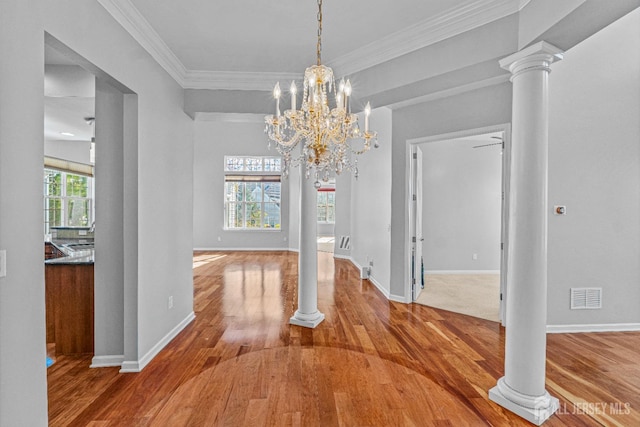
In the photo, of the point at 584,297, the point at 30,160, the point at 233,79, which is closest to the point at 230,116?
the point at 233,79

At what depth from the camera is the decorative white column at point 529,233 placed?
2.18m

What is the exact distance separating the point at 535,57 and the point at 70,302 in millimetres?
4350

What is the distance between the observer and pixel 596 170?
3.65 metres

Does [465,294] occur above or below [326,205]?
below

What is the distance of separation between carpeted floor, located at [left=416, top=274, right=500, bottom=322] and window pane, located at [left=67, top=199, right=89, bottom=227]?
8805mm

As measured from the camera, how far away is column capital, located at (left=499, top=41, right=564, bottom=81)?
209 cm

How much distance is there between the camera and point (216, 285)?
5773 millimetres

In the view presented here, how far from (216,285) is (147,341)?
113 inches

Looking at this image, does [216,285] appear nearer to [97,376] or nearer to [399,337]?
[97,376]

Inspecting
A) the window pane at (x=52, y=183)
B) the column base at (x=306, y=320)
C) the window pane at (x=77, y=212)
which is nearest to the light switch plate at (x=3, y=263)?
the column base at (x=306, y=320)

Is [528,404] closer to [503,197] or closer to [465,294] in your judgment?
[503,197]

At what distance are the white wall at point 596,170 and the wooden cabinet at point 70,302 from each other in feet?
16.0

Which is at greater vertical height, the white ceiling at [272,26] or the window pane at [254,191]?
the white ceiling at [272,26]

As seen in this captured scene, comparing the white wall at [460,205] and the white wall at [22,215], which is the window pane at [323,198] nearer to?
the white wall at [460,205]
